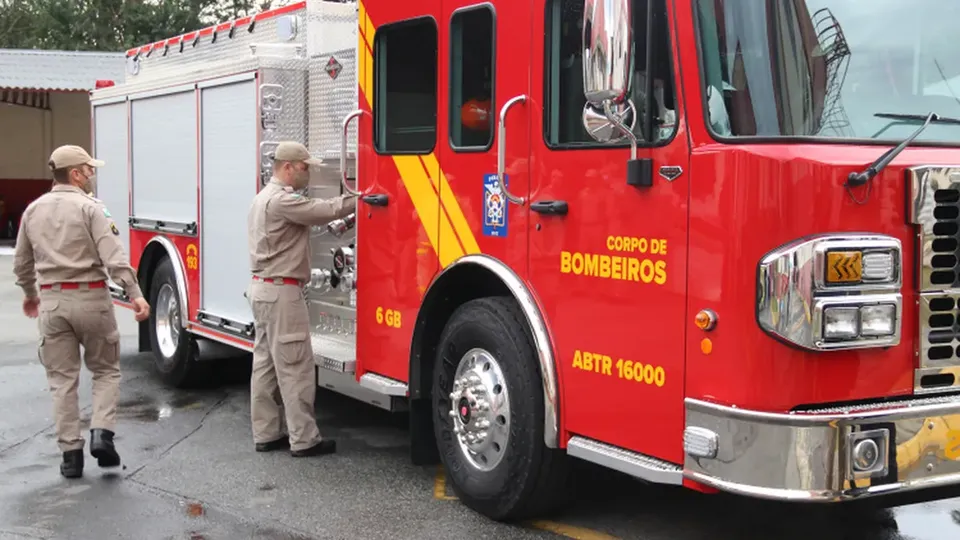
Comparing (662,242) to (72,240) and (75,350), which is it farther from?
(75,350)

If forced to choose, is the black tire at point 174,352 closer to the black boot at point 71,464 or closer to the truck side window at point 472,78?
the black boot at point 71,464

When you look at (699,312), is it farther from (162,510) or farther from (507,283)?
(162,510)

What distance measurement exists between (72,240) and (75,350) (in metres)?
0.66

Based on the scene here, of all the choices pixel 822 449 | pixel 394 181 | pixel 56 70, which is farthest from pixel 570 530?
pixel 56 70

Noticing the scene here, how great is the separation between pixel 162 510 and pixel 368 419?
2276 mm

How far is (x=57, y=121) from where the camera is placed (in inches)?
1068

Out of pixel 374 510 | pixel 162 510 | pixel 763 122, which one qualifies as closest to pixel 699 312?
pixel 763 122

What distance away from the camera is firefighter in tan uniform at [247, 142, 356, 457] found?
6445 millimetres

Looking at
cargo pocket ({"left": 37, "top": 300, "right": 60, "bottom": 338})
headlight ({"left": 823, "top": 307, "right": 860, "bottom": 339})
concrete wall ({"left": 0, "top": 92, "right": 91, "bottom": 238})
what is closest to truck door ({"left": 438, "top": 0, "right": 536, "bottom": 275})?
headlight ({"left": 823, "top": 307, "right": 860, "bottom": 339})

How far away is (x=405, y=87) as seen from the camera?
234 inches

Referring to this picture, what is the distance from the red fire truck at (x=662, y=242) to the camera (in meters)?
3.79

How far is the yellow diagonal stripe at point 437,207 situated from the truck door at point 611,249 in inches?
23.1

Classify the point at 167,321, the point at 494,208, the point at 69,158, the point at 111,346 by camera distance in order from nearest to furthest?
the point at 494,208, the point at 69,158, the point at 111,346, the point at 167,321

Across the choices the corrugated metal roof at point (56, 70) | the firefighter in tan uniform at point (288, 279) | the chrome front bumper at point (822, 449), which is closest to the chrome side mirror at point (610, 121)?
the chrome front bumper at point (822, 449)
